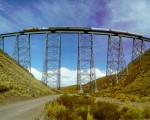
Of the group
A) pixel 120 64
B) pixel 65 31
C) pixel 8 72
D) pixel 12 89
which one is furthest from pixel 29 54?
pixel 12 89

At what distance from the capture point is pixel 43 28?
40969 millimetres

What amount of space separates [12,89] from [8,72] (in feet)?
11.4

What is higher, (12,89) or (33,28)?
(33,28)

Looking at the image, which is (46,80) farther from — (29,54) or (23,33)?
(23,33)

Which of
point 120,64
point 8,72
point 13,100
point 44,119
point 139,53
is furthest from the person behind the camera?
point 139,53

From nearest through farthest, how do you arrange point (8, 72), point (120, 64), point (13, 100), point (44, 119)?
point (44, 119)
point (13, 100)
point (8, 72)
point (120, 64)

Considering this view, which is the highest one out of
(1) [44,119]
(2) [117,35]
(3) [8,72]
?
(2) [117,35]

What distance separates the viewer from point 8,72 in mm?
22859

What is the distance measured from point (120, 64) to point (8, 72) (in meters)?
22.3

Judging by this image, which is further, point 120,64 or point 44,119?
point 120,64

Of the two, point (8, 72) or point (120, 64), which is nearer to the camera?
point (8, 72)

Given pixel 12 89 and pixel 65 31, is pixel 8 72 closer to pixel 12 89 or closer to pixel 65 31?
pixel 12 89

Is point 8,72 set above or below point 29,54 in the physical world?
below

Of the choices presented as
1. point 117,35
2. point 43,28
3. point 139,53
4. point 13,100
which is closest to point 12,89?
point 13,100
